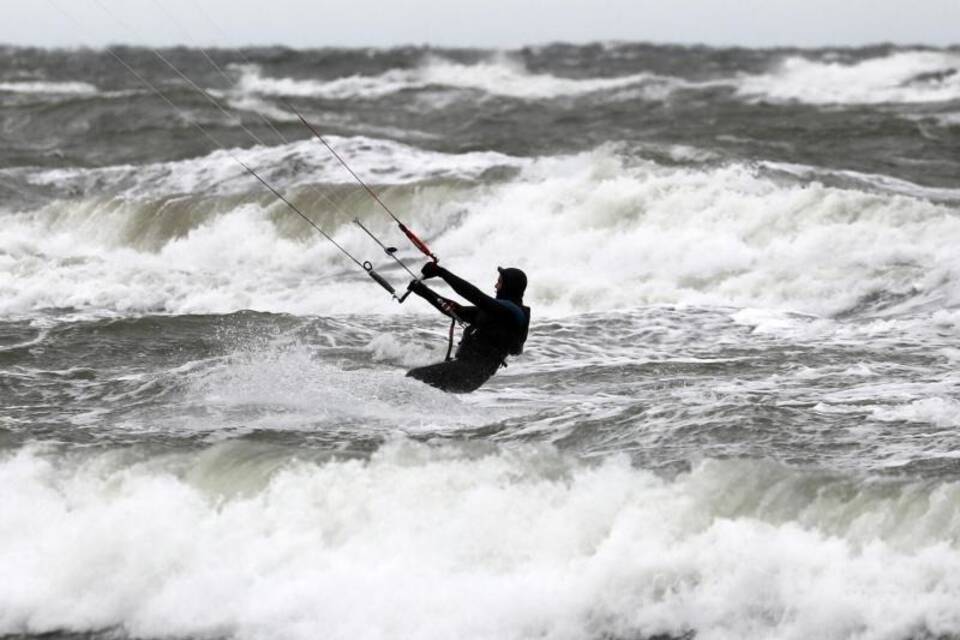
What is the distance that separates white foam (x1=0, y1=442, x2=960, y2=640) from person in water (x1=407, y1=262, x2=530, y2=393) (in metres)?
1.40

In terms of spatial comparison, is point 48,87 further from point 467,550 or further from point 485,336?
point 467,550

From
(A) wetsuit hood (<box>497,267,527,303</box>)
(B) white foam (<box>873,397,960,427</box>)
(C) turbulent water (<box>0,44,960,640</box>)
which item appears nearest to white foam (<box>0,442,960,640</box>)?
(C) turbulent water (<box>0,44,960,640</box>)

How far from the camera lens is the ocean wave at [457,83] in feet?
170

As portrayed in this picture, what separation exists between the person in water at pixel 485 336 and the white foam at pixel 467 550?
1.40 meters

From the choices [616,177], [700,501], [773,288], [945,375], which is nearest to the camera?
[700,501]

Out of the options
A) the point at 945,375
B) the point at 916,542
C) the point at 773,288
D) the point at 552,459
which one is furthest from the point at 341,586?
the point at 773,288

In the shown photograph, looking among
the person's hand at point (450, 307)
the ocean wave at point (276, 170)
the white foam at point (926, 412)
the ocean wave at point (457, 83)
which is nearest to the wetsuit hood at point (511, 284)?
the person's hand at point (450, 307)

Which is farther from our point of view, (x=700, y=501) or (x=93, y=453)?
(x=93, y=453)

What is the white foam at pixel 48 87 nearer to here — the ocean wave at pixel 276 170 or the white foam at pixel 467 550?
the ocean wave at pixel 276 170

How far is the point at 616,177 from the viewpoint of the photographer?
939 inches

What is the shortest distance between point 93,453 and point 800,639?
5115 millimetres

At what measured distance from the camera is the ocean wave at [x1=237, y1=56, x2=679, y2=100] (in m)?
51.9

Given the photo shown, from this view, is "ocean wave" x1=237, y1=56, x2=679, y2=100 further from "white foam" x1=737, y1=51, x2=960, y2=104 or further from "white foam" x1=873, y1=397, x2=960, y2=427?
"white foam" x1=873, y1=397, x2=960, y2=427

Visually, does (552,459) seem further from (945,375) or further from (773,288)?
(773,288)
